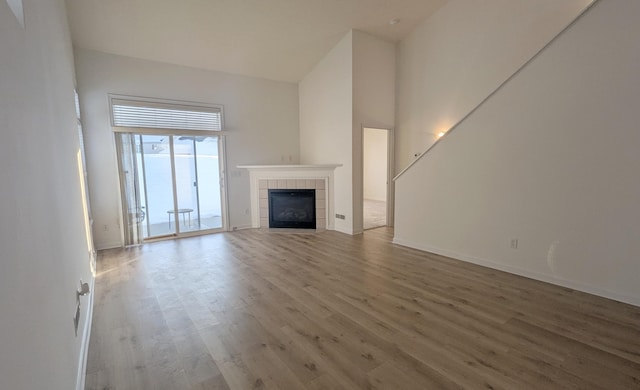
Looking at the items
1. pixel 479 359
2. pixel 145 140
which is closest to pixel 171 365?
pixel 479 359

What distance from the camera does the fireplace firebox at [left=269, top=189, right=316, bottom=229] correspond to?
6.33 m

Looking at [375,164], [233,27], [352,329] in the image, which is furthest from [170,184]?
[375,164]

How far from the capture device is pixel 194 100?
18.7 feet

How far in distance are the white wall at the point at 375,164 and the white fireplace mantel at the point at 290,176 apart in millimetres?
4383

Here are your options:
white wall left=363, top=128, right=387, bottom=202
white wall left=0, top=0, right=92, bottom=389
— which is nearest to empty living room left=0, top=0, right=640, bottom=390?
white wall left=0, top=0, right=92, bottom=389

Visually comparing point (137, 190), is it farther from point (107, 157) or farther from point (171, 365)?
point (171, 365)

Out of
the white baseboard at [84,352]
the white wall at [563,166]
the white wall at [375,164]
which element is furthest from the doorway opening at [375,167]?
the white baseboard at [84,352]

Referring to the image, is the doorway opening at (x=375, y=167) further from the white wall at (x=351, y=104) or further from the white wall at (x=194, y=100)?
the white wall at (x=194, y=100)

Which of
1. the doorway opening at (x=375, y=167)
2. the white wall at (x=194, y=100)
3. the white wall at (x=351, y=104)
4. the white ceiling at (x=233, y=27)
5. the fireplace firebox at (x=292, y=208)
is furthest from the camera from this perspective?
the doorway opening at (x=375, y=167)

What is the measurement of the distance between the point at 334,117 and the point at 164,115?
10.3 feet

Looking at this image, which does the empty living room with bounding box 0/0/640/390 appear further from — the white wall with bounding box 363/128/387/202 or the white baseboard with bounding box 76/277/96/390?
the white wall with bounding box 363/128/387/202

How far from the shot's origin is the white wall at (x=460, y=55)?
4418mm

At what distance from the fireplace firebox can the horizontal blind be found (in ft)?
6.10

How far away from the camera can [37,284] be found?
1180 mm
